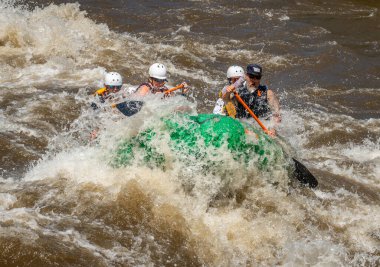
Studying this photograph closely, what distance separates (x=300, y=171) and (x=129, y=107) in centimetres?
221

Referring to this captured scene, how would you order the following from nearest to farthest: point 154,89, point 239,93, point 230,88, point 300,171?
1. point 300,171
2. point 230,88
3. point 239,93
4. point 154,89

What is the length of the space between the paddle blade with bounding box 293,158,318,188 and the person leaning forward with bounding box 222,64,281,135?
2.58ft

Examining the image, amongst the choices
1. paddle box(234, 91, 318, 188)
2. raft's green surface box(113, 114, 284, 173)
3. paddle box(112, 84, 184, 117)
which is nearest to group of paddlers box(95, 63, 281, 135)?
paddle box(234, 91, 318, 188)

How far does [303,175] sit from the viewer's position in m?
6.57

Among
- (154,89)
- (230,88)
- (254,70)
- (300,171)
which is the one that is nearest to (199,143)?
(230,88)

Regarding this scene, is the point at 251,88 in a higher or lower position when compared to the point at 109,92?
higher

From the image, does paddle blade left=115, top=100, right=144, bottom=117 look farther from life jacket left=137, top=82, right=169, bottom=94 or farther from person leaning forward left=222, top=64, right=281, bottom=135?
person leaning forward left=222, top=64, right=281, bottom=135

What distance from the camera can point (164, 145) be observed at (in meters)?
6.00

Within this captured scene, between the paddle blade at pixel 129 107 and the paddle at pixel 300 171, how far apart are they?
1.20 meters

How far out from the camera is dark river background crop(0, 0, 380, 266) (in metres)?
5.33

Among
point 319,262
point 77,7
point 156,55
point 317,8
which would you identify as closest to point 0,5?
point 77,7

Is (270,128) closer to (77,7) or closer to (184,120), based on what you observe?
(184,120)

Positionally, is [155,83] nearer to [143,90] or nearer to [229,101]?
[143,90]

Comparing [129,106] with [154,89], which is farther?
[154,89]
